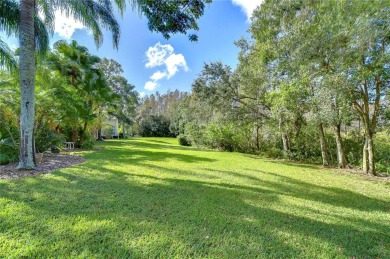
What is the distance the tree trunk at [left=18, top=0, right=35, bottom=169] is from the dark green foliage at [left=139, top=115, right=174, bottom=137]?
33.0m

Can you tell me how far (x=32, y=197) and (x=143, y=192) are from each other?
6.42ft

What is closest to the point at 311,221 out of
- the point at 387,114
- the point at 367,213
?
the point at 367,213

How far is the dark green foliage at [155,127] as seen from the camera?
126 ft

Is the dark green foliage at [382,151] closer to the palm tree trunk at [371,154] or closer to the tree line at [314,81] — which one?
the tree line at [314,81]

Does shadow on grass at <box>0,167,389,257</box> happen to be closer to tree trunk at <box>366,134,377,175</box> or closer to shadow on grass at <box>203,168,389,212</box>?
shadow on grass at <box>203,168,389,212</box>

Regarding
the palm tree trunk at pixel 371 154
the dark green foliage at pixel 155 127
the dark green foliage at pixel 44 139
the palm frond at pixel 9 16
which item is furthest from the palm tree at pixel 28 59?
the dark green foliage at pixel 155 127

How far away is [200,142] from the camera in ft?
65.6

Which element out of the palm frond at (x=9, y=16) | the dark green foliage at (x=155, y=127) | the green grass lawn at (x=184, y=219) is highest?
the palm frond at (x=9, y=16)

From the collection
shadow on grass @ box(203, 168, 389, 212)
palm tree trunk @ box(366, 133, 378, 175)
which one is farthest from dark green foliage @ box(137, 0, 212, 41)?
palm tree trunk @ box(366, 133, 378, 175)

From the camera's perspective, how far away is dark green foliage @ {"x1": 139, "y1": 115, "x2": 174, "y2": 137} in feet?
126

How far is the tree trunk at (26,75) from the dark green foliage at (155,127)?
3299 centimetres

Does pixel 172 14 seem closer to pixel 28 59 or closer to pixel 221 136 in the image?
pixel 28 59

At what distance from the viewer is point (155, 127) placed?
126 feet

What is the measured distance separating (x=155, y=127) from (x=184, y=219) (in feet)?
119
